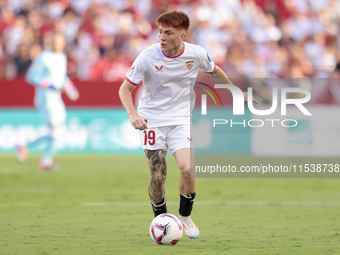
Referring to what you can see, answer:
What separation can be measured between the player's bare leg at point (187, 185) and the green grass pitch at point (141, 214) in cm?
15

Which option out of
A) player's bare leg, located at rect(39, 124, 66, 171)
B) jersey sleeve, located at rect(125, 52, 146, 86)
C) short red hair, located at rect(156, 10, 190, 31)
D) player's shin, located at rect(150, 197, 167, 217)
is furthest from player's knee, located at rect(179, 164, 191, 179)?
player's bare leg, located at rect(39, 124, 66, 171)

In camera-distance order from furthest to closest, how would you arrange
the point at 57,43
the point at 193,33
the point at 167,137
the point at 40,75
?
the point at 193,33 → the point at 40,75 → the point at 57,43 → the point at 167,137

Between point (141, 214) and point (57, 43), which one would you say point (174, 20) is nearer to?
point (141, 214)

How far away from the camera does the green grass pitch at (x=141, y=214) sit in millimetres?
5141

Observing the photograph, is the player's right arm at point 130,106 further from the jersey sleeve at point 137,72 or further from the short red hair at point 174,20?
the short red hair at point 174,20

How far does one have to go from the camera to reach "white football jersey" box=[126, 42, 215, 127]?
5.41 metres

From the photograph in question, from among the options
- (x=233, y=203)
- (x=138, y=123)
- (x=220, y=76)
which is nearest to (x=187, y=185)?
(x=138, y=123)

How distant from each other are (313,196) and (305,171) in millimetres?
4063

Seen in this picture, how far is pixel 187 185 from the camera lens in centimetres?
567

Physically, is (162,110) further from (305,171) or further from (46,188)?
(305,171)

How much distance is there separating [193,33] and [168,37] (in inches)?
429

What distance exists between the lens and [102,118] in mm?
15172

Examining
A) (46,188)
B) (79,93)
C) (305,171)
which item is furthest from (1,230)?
(79,93)

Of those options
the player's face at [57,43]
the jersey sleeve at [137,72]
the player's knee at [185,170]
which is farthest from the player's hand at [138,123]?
the player's face at [57,43]
